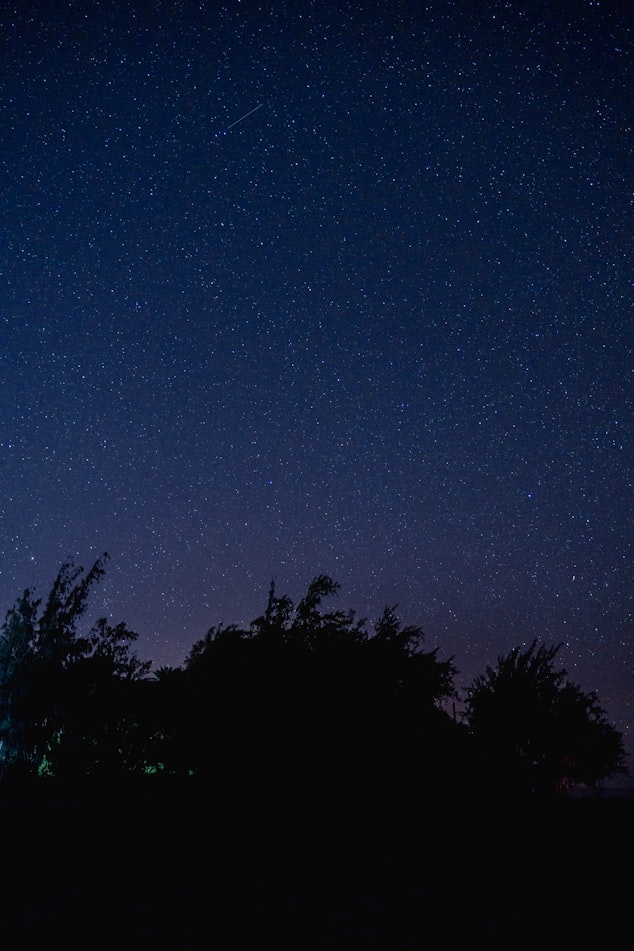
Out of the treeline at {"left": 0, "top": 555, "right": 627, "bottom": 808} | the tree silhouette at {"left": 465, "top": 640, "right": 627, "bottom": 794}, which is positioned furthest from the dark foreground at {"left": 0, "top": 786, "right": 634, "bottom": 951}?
the tree silhouette at {"left": 465, "top": 640, "right": 627, "bottom": 794}

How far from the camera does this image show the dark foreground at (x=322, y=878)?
5117 millimetres

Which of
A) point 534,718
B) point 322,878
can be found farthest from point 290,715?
point 534,718

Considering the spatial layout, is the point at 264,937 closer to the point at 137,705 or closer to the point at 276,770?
the point at 276,770

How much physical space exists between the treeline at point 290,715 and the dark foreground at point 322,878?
10.6 ft

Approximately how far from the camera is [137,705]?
76.2 feet

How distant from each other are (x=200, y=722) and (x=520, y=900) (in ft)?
41.0

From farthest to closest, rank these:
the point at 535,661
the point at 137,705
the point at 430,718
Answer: the point at 535,661 < the point at 137,705 < the point at 430,718

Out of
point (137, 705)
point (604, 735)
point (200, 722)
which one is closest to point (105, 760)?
point (137, 705)

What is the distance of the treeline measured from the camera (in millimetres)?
14641

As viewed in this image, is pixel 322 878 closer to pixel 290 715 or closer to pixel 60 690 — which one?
pixel 290 715

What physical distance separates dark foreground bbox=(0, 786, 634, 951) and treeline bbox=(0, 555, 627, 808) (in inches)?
128

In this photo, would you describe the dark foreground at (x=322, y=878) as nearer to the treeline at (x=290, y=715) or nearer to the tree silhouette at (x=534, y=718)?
the treeline at (x=290, y=715)

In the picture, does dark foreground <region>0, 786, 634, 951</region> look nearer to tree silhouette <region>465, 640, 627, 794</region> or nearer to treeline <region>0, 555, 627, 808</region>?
treeline <region>0, 555, 627, 808</region>

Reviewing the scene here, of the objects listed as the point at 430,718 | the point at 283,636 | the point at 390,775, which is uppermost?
the point at 283,636
